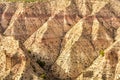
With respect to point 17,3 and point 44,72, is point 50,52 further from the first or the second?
point 17,3

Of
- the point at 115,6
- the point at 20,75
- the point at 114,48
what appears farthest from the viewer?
the point at 115,6

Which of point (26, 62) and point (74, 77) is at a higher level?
point (26, 62)

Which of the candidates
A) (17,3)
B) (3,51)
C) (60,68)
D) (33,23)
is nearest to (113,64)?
(60,68)

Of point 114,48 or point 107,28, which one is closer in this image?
point 114,48

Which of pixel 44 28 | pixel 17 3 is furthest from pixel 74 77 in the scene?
pixel 17 3

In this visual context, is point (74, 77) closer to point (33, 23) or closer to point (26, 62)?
point (26, 62)

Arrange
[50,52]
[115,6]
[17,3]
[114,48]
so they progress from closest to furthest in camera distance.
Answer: [114,48] → [50,52] → [115,6] → [17,3]
